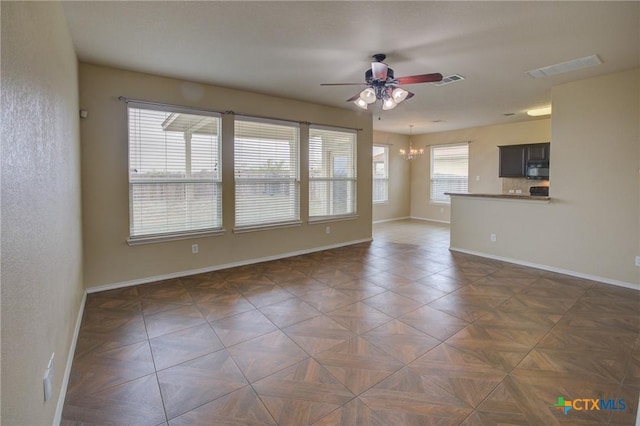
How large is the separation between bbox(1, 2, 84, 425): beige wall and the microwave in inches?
303

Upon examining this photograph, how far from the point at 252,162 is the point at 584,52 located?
411cm

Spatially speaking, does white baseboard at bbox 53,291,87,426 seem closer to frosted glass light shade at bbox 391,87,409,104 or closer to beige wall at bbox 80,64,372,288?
beige wall at bbox 80,64,372,288

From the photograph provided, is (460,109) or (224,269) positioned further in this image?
(460,109)

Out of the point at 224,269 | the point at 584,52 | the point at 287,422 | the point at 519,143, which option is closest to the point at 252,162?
the point at 224,269

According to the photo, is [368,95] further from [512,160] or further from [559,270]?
[512,160]

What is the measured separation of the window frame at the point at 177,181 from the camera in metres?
3.86

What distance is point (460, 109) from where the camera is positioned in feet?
19.6

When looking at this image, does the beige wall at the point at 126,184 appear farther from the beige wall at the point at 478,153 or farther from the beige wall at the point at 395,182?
the beige wall at the point at 478,153

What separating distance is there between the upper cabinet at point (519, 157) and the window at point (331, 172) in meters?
3.71

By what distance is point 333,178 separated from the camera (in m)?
5.90

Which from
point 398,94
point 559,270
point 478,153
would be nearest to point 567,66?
point 398,94

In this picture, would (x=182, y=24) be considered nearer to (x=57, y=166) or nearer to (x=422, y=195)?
(x=57, y=166)

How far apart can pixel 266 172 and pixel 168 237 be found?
5.58ft

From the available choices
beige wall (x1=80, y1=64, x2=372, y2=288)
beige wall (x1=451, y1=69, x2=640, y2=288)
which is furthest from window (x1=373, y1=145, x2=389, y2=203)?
beige wall (x1=451, y1=69, x2=640, y2=288)
